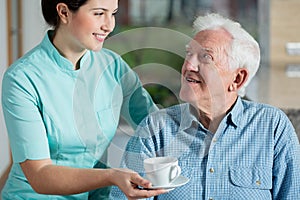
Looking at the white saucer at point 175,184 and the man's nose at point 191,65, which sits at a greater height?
the man's nose at point 191,65

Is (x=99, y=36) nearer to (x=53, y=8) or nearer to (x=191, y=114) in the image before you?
(x=53, y=8)

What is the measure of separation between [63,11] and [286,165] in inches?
29.2

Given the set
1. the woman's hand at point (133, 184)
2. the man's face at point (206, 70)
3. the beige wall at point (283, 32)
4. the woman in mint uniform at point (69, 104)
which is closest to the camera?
the woman's hand at point (133, 184)

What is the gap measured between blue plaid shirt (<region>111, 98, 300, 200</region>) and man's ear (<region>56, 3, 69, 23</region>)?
0.36 m

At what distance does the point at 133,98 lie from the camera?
188cm

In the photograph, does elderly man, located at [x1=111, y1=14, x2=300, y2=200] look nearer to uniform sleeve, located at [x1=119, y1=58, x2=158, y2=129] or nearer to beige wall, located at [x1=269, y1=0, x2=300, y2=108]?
uniform sleeve, located at [x1=119, y1=58, x2=158, y2=129]

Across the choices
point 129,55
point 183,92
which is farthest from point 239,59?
point 129,55

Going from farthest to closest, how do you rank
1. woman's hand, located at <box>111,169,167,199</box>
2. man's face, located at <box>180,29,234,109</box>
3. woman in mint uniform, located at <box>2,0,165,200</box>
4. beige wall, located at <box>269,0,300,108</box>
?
beige wall, located at <box>269,0,300,108</box> → man's face, located at <box>180,29,234,109</box> → woman in mint uniform, located at <box>2,0,165,200</box> → woman's hand, located at <box>111,169,167,199</box>

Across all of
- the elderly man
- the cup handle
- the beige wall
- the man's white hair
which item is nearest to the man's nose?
the elderly man

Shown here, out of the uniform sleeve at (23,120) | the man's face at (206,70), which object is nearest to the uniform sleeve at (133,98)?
the man's face at (206,70)

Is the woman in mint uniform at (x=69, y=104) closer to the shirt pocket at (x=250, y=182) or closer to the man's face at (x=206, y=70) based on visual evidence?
the man's face at (x=206, y=70)

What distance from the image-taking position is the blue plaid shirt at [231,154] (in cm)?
179

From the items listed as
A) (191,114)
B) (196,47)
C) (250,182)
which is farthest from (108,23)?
(250,182)

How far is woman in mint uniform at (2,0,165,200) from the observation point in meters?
1.67
